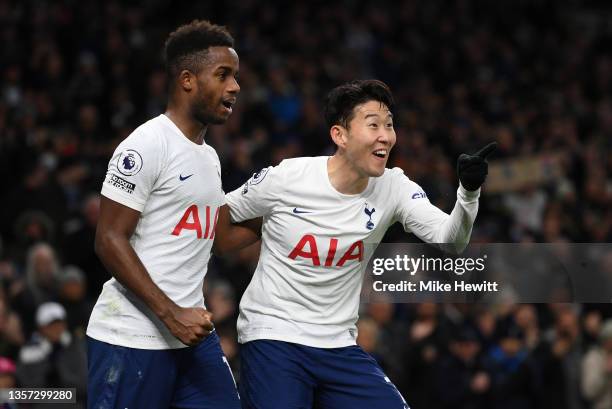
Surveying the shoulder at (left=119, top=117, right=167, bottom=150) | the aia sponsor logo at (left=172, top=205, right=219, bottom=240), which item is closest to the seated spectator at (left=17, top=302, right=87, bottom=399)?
the aia sponsor logo at (left=172, top=205, right=219, bottom=240)

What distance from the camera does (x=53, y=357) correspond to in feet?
22.9

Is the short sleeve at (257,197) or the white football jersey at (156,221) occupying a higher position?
the short sleeve at (257,197)

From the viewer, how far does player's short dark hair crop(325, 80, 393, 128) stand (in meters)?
4.89

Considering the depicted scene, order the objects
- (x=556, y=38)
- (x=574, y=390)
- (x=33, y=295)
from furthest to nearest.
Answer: (x=556, y=38)
(x=574, y=390)
(x=33, y=295)

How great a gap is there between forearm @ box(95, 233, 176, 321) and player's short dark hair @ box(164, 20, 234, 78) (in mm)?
795

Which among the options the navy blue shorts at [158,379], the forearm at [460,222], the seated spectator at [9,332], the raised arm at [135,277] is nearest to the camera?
the raised arm at [135,277]

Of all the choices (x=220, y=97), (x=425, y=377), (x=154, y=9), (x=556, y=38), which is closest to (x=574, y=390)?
(x=425, y=377)

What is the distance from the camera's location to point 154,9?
14.6 metres

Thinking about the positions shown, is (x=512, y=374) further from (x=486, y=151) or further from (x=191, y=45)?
(x=191, y=45)

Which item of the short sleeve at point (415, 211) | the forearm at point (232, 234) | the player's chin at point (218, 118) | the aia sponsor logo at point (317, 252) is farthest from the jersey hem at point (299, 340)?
the player's chin at point (218, 118)

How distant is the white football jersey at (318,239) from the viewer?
4.79 m

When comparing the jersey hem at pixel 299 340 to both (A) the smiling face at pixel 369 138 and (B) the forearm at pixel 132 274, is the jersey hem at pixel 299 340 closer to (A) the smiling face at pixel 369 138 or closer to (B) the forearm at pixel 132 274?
(B) the forearm at pixel 132 274

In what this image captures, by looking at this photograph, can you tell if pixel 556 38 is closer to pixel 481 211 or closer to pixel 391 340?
pixel 481 211

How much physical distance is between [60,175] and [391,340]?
3537mm
